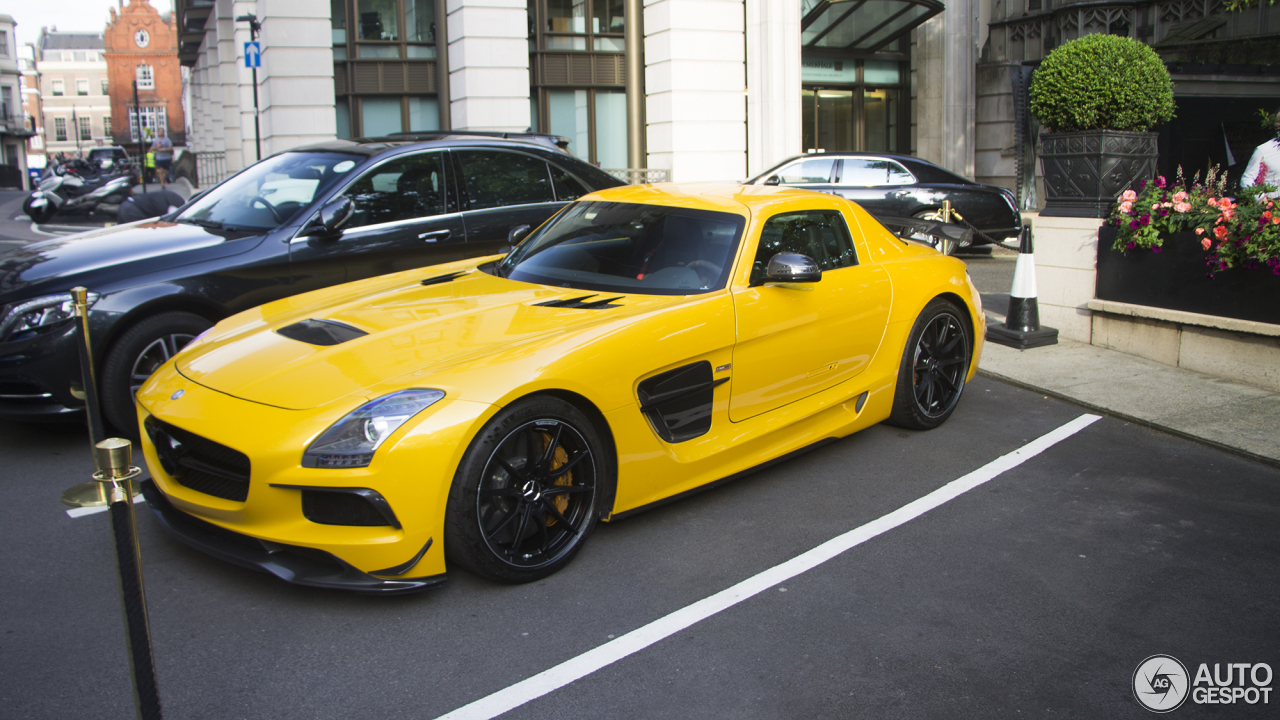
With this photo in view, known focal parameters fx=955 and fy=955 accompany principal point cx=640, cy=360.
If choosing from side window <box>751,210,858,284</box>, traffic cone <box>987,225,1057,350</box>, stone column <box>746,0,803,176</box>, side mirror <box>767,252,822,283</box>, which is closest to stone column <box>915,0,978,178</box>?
stone column <box>746,0,803,176</box>

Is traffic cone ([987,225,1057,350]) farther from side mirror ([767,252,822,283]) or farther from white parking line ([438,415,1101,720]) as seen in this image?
side mirror ([767,252,822,283])

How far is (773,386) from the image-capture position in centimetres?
462

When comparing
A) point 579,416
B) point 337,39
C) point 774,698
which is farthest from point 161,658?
point 337,39

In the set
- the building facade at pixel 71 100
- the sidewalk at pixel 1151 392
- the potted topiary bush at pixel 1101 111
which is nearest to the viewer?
the sidewalk at pixel 1151 392

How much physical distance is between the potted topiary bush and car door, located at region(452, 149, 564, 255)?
4264 millimetres

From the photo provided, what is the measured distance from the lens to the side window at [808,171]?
14.2 m

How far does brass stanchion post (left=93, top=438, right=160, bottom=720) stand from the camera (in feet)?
6.68

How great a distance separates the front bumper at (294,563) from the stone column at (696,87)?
51.6ft

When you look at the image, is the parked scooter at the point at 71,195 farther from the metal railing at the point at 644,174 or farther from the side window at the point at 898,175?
the side window at the point at 898,175

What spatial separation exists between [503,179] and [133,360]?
279 centimetres

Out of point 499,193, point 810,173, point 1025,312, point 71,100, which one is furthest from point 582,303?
point 71,100

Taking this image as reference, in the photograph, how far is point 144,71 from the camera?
10475 centimetres

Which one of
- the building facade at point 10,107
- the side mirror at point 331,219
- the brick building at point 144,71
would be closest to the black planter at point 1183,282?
the side mirror at point 331,219

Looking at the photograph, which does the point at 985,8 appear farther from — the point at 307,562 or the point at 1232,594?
the point at 307,562
